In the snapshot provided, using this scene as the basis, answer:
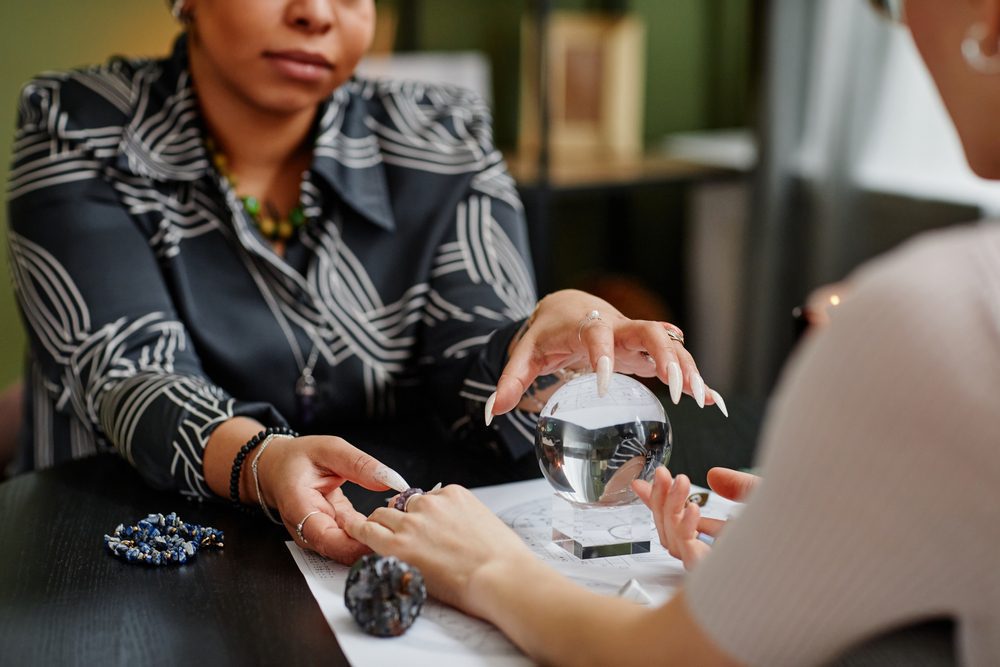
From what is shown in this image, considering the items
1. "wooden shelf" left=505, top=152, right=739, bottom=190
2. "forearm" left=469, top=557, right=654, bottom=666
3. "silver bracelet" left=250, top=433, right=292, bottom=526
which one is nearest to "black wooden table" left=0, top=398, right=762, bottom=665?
"silver bracelet" left=250, top=433, right=292, bottom=526

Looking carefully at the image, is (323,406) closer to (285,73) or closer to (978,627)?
(285,73)

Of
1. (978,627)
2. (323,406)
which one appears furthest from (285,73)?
(978,627)

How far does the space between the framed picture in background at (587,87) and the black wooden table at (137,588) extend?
2055 millimetres

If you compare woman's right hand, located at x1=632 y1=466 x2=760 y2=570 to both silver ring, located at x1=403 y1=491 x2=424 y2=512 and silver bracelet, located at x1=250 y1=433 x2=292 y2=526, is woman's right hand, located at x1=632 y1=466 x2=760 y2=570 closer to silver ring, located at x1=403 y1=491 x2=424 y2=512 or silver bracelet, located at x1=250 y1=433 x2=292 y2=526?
silver ring, located at x1=403 y1=491 x2=424 y2=512

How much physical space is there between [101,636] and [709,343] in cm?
266

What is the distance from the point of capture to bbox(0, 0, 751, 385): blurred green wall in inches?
107

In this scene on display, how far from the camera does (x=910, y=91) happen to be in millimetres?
2658

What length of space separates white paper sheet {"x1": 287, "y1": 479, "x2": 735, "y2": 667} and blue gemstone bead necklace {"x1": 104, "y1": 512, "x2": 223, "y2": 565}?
0.26ft

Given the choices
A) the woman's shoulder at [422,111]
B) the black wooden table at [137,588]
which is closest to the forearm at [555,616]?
the black wooden table at [137,588]

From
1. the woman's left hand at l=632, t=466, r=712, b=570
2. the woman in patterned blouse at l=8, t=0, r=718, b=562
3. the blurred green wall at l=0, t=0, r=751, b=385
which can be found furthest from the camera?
the blurred green wall at l=0, t=0, r=751, b=385

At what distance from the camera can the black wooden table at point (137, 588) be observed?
2.64ft

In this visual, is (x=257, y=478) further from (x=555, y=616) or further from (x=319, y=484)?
(x=555, y=616)

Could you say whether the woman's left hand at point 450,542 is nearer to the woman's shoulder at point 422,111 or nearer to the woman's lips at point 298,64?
the woman's lips at point 298,64

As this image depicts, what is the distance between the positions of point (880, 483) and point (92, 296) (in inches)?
39.9
